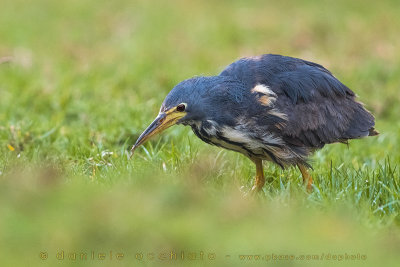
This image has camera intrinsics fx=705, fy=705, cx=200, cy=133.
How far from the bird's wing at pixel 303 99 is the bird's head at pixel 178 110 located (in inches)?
19.8

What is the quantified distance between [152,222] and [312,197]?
141cm

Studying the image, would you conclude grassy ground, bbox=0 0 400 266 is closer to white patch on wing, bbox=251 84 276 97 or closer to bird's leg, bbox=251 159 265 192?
bird's leg, bbox=251 159 265 192

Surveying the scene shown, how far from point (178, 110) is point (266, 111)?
28.1 inches

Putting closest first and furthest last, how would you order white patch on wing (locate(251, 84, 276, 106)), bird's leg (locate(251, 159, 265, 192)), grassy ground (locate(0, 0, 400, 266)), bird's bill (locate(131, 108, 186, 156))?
grassy ground (locate(0, 0, 400, 266))
bird's bill (locate(131, 108, 186, 156))
white patch on wing (locate(251, 84, 276, 106))
bird's leg (locate(251, 159, 265, 192))

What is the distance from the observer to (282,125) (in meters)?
5.62

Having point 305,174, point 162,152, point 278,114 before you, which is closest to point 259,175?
point 305,174

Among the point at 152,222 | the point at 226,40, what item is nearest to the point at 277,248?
the point at 152,222

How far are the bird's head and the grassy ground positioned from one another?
0.34 meters

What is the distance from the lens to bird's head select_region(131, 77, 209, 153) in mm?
5359

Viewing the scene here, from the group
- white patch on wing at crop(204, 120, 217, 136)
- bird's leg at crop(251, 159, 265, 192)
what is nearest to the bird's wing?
bird's leg at crop(251, 159, 265, 192)

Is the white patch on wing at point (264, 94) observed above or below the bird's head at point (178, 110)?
above

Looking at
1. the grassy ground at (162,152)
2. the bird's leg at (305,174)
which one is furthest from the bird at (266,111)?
the grassy ground at (162,152)

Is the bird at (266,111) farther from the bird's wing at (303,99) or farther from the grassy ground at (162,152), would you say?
the grassy ground at (162,152)

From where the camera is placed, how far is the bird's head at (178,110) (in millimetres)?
5359
